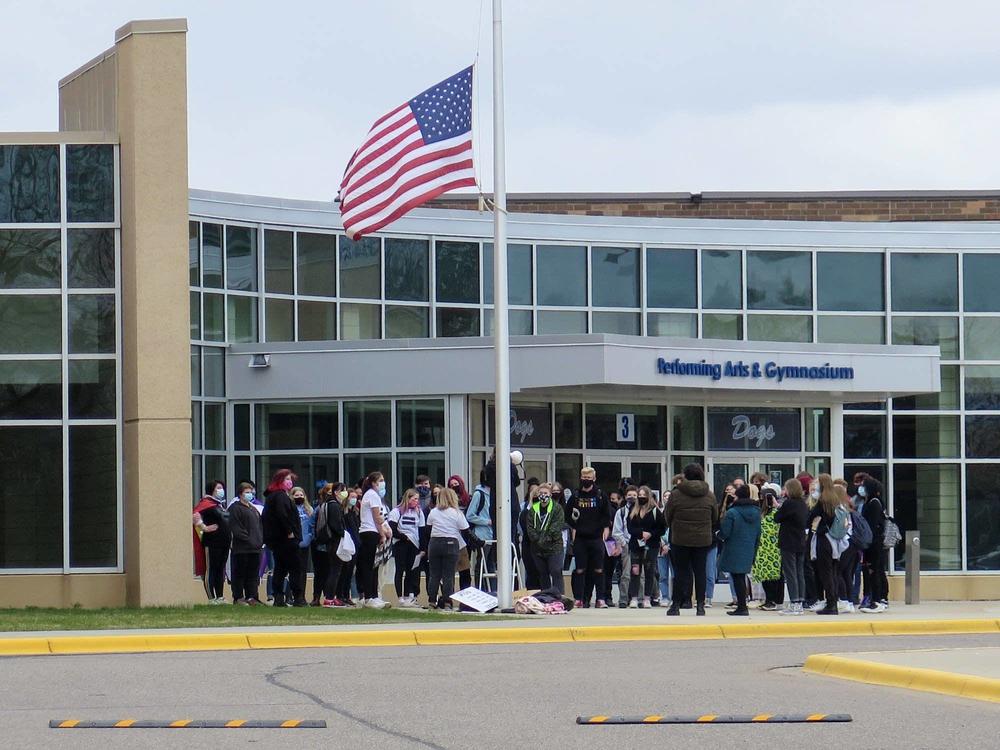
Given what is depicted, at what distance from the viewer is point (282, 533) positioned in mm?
21453

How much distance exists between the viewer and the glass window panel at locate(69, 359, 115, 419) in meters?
22.5

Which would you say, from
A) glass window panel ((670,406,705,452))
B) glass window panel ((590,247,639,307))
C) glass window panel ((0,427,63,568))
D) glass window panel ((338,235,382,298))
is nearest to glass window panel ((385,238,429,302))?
glass window panel ((338,235,382,298))

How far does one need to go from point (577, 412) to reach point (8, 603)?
10.1m

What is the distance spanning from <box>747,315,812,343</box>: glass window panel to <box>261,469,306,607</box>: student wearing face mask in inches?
497

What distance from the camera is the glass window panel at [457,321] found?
102ft

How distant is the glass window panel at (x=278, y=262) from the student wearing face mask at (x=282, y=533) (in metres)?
8.31

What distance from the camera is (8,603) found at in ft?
72.6

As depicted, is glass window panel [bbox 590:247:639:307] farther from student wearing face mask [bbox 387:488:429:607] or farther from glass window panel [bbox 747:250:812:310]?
student wearing face mask [bbox 387:488:429:607]

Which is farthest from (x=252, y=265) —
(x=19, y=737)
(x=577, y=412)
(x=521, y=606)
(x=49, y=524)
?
(x=19, y=737)

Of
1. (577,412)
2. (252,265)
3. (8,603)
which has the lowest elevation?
(8,603)

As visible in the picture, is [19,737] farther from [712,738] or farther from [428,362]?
[428,362]

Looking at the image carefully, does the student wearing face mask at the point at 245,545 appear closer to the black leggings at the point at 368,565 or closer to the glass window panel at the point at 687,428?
the black leggings at the point at 368,565

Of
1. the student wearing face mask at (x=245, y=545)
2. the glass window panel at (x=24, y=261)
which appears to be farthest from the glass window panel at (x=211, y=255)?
the student wearing face mask at (x=245, y=545)

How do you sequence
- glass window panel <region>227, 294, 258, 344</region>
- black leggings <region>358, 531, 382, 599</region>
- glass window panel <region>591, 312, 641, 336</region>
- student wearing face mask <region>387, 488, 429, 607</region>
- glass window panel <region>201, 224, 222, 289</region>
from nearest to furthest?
black leggings <region>358, 531, 382, 599</region> < student wearing face mask <region>387, 488, 429, 607</region> < glass window panel <region>201, 224, 222, 289</region> < glass window panel <region>227, 294, 258, 344</region> < glass window panel <region>591, 312, 641, 336</region>
